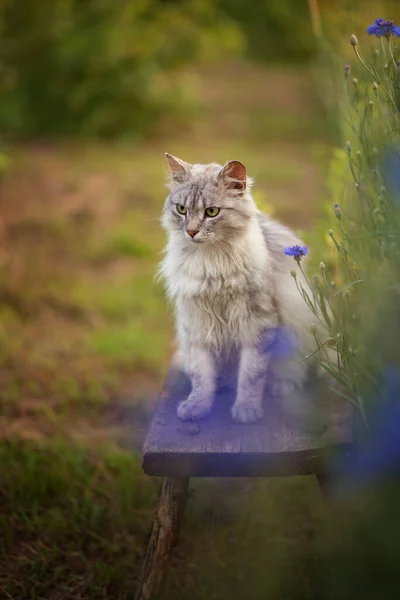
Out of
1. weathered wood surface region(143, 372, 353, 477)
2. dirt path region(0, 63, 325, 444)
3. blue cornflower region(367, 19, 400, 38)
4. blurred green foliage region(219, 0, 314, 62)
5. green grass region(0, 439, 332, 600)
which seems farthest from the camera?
blurred green foliage region(219, 0, 314, 62)

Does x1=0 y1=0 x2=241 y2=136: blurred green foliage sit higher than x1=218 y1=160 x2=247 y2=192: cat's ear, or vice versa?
x1=0 y1=0 x2=241 y2=136: blurred green foliage

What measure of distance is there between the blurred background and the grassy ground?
0.4 inches

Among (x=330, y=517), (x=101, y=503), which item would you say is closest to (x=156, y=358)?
(x=101, y=503)

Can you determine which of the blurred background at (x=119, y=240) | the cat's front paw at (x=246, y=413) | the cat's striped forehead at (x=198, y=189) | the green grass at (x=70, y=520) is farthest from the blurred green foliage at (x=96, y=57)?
the cat's front paw at (x=246, y=413)

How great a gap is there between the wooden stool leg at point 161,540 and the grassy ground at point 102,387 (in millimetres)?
241

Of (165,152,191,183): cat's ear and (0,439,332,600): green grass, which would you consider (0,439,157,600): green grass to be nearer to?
(0,439,332,600): green grass

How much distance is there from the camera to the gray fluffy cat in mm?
2426

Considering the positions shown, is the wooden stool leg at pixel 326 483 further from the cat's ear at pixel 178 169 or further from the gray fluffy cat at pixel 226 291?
the cat's ear at pixel 178 169

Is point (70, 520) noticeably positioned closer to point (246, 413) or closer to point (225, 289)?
point (246, 413)

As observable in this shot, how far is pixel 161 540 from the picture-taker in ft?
7.54

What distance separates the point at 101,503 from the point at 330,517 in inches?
42.3

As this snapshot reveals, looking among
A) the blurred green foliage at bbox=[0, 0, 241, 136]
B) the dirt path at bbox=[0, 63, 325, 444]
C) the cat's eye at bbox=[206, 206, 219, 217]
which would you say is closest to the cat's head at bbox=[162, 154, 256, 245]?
the cat's eye at bbox=[206, 206, 219, 217]

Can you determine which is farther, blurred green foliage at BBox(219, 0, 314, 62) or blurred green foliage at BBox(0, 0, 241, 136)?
blurred green foliage at BBox(219, 0, 314, 62)

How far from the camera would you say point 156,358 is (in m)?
4.41
